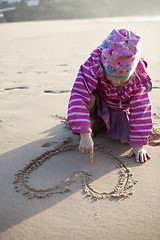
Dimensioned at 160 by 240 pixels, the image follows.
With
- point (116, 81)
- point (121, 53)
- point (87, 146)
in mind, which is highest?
point (121, 53)

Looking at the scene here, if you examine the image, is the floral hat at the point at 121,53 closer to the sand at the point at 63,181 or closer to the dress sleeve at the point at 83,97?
the dress sleeve at the point at 83,97

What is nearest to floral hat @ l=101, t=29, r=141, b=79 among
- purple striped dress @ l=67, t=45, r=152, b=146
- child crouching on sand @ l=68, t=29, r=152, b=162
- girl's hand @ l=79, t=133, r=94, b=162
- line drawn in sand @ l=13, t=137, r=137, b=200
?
child crouching on sand @ l=68, t=29, r=152, b=162

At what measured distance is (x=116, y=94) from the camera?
1766 mm

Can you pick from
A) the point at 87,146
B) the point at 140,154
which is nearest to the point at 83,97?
the point at 87,146

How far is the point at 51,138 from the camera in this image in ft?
6.55

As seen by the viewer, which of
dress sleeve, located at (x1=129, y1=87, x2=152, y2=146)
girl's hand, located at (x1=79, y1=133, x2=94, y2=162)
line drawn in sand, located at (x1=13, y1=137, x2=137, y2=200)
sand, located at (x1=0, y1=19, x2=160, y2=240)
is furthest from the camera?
dress sleeve, located at (x1=129, y1=87, x2=152, y2=146)

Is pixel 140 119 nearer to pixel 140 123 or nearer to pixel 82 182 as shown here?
pixel 140 123

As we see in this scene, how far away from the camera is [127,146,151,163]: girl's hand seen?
1724 millimetres

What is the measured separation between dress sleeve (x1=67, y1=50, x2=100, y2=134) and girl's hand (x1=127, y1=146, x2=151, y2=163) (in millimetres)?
343

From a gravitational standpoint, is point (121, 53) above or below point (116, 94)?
above

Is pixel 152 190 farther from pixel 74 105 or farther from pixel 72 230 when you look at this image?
pixel 74 105

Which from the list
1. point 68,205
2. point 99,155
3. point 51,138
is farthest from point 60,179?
point 51,138

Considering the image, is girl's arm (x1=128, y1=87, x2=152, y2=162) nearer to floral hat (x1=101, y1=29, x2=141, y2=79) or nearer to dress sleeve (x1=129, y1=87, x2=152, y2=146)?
dress sleeve (x1=129, y1=87, x2=152, y2=146)

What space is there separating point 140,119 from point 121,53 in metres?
0.46
